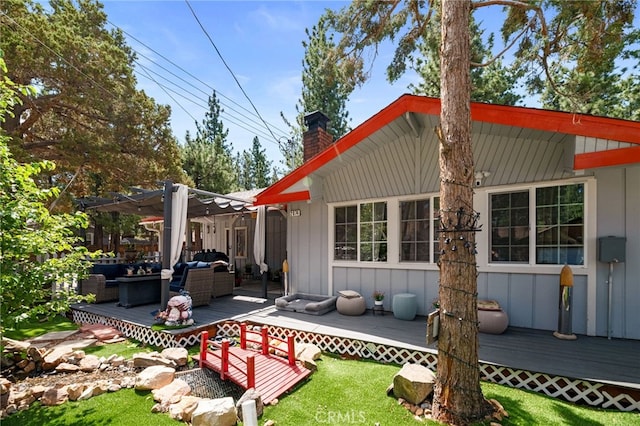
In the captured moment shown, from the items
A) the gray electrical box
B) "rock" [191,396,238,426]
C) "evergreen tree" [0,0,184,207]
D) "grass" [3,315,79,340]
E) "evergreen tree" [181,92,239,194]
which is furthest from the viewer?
"evergreen tree" [181,92,239,194]

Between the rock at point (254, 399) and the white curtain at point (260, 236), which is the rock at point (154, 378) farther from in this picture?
the white curtain at point (260, 236)

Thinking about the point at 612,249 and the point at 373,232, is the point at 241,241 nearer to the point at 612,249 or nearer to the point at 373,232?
the point at 373,232

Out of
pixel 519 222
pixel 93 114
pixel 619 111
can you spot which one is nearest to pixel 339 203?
pixel 519 222

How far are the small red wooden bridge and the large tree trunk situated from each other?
1685 millimetres

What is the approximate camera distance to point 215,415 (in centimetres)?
267

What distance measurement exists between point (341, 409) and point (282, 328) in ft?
7.26

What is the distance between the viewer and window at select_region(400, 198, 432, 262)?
18.1 ft

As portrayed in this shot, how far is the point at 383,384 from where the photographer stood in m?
3.44

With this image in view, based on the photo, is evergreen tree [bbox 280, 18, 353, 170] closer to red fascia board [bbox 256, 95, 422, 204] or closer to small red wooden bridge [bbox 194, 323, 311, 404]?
red fascia board [bbox 256, 95, 422, 204]

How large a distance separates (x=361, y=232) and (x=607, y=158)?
391 centimetres

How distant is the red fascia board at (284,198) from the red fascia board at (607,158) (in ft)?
14.6

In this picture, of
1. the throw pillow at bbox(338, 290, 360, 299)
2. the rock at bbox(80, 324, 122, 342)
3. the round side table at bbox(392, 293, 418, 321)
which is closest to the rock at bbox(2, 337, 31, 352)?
the rock at bbox(80, 324, 122, 342)

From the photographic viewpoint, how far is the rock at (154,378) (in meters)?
3.45

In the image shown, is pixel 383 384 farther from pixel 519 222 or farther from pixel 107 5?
pixel 107 5
